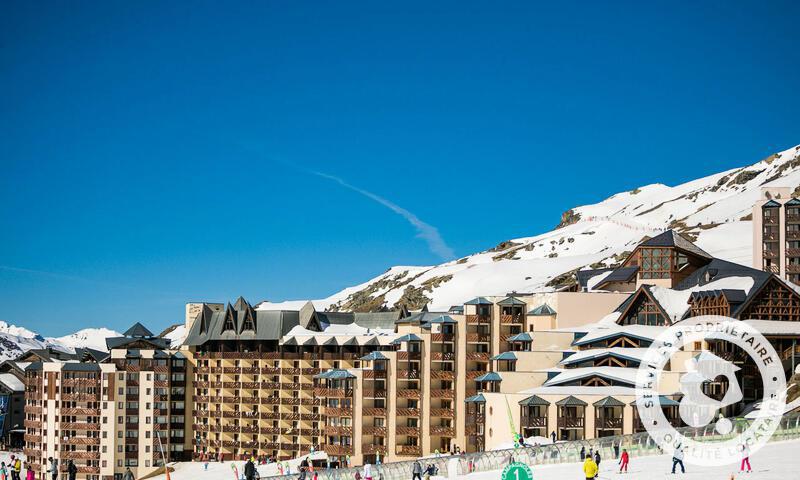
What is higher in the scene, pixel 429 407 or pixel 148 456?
pixel 429 407

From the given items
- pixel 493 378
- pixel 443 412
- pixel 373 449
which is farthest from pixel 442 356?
pixel 493 378

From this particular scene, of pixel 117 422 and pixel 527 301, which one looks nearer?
pixel 527 301

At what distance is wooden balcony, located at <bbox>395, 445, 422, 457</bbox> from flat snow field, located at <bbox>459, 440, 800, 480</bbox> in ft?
154

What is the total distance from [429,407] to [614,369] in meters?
25.5

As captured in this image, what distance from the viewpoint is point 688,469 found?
58000 mm

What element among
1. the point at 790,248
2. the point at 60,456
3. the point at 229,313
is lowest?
the point at 60,456

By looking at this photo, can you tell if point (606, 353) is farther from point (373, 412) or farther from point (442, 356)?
point (373, 412)

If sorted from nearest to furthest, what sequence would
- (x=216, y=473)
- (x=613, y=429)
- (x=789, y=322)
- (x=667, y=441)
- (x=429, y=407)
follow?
1. (x=667, y=441)
2. (x=613, y=429)
3. (x=789, y=322)
4. (x=429, y=407)
5. (x=216, y=473)

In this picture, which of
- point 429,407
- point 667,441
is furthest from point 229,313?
point 667,441

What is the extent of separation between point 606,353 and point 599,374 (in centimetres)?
387

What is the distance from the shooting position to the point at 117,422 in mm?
136750

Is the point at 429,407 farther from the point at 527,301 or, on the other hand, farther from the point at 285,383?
the point at 285,383

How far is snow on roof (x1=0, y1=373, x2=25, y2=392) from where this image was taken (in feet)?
599

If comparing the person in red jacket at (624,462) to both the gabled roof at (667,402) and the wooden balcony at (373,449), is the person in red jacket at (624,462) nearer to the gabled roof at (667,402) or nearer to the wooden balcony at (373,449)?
the gabled roof at (667,402)
